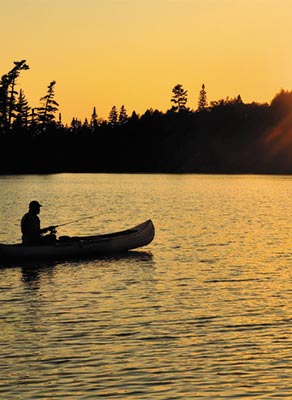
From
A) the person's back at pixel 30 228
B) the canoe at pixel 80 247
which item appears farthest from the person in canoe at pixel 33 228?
the canoe at pixel 80 247

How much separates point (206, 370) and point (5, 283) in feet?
47.1

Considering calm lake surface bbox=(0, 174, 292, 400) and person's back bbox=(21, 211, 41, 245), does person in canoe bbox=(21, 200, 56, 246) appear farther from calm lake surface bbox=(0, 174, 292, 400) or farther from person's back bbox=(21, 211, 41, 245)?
calm lake surface bbox=(0, 174, 292, 400)

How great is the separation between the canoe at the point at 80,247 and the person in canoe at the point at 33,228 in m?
0.23

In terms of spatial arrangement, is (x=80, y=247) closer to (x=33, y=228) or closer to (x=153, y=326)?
(x=33, y=228)

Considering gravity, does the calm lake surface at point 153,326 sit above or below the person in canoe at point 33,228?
below

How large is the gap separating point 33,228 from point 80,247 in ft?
11.6

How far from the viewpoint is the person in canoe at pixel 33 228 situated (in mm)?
37500

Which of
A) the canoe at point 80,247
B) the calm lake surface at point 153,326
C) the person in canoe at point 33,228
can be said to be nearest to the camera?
the calm lake surface at point 153,326

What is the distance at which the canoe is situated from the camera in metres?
38.9

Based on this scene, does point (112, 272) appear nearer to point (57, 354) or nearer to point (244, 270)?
point (244, 270)

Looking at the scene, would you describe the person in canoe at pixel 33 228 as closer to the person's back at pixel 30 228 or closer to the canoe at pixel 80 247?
the person's back at pixel 30 228

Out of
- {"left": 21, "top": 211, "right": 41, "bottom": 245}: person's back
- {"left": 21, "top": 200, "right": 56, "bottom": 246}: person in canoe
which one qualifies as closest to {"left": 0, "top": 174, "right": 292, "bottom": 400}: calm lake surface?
{"left": 21, "top": 200, "right": 56, "bottom": 246}: person in canoe

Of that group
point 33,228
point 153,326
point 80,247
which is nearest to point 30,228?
point 33,228

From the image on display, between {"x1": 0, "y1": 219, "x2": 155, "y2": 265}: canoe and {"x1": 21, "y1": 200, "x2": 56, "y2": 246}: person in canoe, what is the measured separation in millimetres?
227
